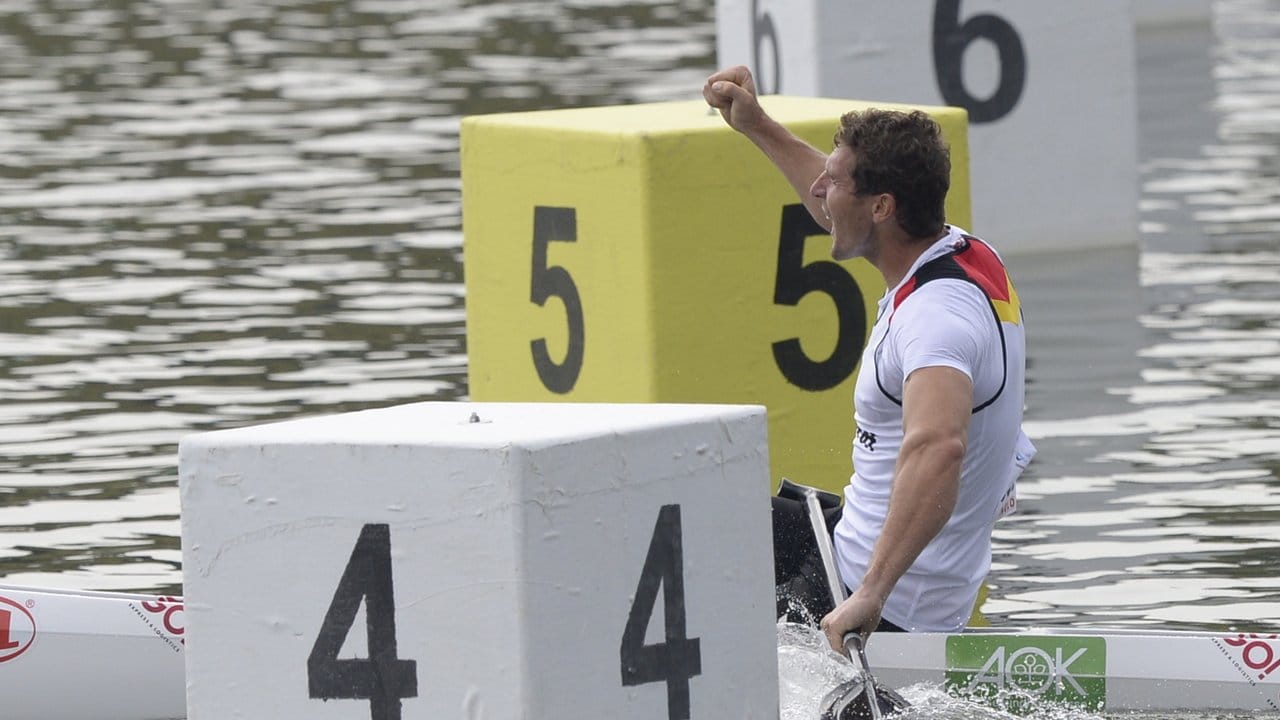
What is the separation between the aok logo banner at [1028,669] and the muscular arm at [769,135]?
1.25m

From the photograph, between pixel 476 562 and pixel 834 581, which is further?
pixel 834 581

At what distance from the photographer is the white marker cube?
411cm

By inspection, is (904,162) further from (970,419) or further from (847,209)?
(970,419)

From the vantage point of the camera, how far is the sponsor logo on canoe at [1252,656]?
554 cm

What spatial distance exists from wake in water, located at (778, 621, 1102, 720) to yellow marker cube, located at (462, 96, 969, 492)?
58.9 inches

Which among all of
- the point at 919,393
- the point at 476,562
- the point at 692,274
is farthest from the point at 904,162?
the point at 692,274

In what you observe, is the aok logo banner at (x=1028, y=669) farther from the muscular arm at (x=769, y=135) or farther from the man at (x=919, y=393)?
the muscular arm at (x=769, y=135)

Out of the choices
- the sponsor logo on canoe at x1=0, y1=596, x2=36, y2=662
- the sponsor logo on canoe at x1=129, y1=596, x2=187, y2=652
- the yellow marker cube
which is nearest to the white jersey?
the yellow marker cube

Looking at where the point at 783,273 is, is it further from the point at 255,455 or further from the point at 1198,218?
the point at 1198,218

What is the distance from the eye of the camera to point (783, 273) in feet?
22.6

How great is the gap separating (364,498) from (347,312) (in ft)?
24.5

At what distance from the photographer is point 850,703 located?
192 inches

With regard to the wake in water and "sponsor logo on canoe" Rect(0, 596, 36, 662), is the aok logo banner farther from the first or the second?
"sponsor logo on canoe" Rect(0, 596, 36, 662)

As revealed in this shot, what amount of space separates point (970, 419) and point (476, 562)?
1393mm
